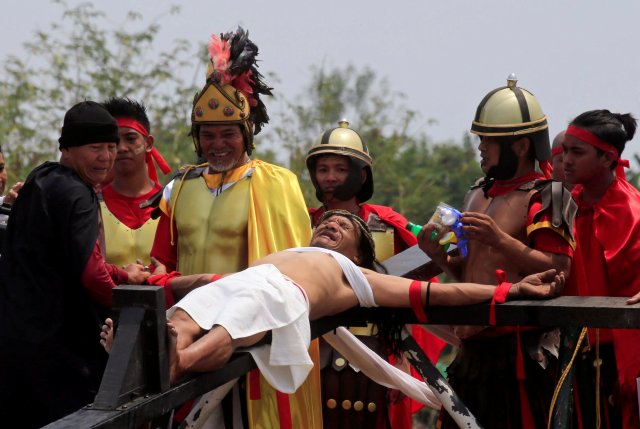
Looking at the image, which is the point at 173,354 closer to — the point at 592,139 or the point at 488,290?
the point at 488,290

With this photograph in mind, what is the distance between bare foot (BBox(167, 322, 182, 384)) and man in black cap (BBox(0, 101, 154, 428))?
2.86 feet

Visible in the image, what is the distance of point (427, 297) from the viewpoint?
202 inches

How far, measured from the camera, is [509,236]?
5234 millimetres

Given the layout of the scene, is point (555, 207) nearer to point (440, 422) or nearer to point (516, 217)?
point (516, 217)

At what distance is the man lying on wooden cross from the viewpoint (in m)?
4.59

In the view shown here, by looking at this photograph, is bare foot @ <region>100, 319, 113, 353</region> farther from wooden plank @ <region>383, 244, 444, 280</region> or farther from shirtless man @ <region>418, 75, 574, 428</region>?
wooden plank @ <region>383, 244, 444, 280</region>

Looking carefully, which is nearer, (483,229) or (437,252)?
(483,229)

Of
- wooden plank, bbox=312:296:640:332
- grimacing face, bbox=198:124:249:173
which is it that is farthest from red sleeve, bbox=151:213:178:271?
wooden plank, bbox=312:296:640:332

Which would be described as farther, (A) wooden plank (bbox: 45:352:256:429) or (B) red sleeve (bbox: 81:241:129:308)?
(B) red sleeve (bbox: 81:241:129:308)

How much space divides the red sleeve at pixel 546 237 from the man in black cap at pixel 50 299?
1697 millimetres

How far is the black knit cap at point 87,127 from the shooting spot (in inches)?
208

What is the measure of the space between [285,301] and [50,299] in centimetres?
94

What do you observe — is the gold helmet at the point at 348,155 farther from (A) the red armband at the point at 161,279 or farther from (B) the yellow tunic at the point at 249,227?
(A) the red armband at the point at 161,279

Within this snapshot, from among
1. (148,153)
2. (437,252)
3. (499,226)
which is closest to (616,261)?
(499,226)
